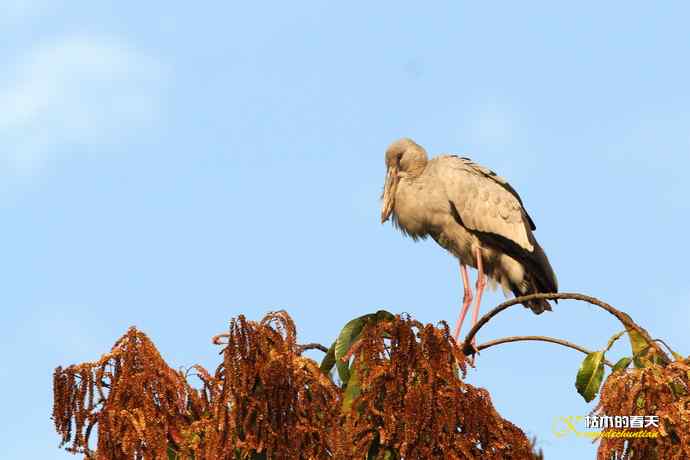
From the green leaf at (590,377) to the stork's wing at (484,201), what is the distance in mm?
5019

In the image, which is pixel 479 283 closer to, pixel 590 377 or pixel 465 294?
pixel 465 294

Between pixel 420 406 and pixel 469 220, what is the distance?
6.69 m

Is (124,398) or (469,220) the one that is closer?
(124,398)

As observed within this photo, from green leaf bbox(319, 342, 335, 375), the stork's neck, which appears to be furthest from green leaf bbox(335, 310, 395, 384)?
the stork's neck

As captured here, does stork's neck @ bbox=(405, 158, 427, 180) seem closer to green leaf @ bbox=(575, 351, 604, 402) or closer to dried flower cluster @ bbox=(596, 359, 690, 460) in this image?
green leaf @ bbox=(575, 351, 604, 402)

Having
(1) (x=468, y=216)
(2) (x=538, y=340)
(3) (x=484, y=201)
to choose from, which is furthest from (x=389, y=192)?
(2) (x=538, y=340)

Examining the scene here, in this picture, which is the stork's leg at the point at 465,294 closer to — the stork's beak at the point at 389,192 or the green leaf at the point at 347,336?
the stork's beak at the point at 389,192

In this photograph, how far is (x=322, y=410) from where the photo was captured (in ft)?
15.3

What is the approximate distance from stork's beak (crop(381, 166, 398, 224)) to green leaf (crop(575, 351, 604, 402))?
5.21 m

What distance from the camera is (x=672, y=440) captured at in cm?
468

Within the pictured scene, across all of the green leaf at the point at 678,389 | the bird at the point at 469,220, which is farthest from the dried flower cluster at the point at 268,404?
the bird at the point at 469,220

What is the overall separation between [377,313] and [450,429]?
912mm

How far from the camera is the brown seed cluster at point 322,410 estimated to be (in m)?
4.48

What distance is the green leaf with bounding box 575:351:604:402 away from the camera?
19.8ft
